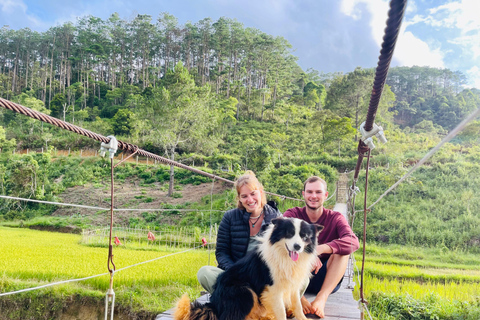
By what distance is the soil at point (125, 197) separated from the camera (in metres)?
17.3

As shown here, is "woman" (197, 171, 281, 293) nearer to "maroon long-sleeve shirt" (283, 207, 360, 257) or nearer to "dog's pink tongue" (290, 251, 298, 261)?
"maroon long-sleeve shirt" (283, 207, 360, 257)

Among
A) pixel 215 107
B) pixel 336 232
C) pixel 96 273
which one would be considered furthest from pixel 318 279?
pixel 215 107

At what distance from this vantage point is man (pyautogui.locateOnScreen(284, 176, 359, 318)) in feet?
5.43

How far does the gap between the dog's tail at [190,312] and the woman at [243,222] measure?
41 centimetres

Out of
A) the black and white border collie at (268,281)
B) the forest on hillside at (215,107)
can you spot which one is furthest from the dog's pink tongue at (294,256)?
the forest on hillside at (215,107)

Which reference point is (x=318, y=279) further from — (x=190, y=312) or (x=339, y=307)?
(x=190, y=312)

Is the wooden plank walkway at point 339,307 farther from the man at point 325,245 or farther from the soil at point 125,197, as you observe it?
the soil at point 125,197

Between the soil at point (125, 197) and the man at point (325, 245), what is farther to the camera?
the soil at point (125, 197)

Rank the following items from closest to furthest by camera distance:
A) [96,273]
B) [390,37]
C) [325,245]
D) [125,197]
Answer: [390,37], [325,245], [96,273], [125,197]

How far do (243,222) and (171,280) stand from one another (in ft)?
13.1

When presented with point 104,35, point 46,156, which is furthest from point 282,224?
point 104,35

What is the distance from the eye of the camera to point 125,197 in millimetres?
19000

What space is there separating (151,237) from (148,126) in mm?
10254

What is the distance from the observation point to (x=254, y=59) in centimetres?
3312
